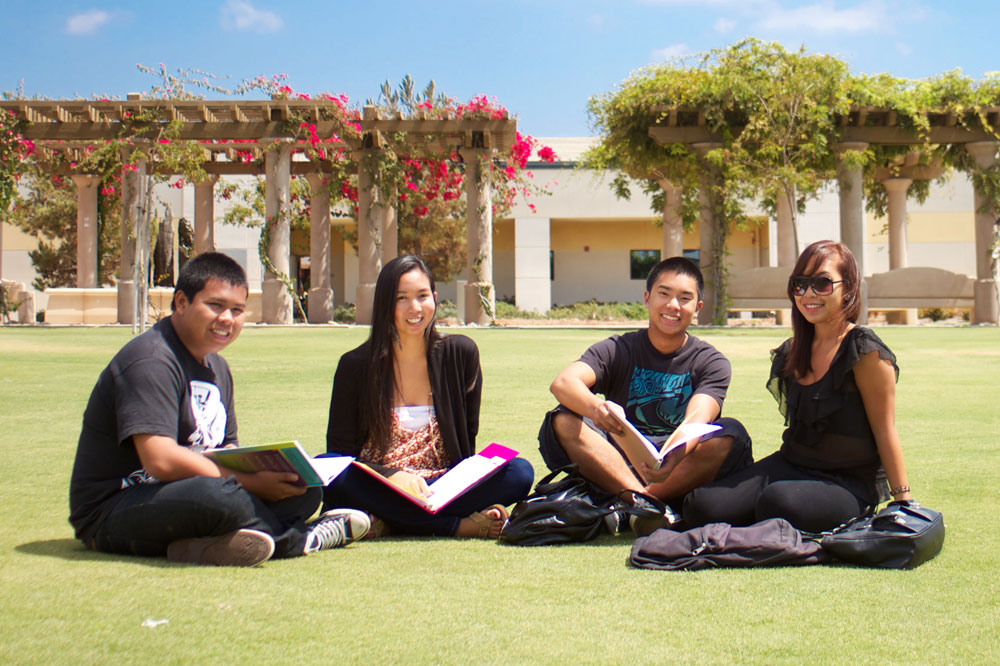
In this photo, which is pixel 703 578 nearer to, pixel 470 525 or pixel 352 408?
pixel 470 525

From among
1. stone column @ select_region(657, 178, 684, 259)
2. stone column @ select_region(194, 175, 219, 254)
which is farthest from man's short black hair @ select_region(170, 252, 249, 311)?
stone column @ select_region(194, 175, 219, 254)

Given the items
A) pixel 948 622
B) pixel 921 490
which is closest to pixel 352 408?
pixel 948 622

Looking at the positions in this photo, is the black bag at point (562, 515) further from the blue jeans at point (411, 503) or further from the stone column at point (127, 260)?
the stone column at point (127, 260)

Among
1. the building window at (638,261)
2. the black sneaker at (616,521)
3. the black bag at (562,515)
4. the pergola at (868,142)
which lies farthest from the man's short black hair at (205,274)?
the building window at (638,261)

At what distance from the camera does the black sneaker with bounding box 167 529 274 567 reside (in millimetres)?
3494

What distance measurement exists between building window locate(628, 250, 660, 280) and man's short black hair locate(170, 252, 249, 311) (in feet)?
116

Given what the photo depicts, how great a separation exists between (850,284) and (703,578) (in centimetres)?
131

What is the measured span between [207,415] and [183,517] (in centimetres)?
43

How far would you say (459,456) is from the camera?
4.35m

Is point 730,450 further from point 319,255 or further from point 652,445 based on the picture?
point 319,255

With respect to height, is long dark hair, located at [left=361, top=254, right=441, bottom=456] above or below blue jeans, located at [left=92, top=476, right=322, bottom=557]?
above

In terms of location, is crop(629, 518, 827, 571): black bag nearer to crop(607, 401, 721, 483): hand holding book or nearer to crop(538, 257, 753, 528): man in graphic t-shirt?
crop(607, 401, 721, 483): hand holding book

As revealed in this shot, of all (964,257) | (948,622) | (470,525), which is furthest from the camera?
(964,257)

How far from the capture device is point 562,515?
4.05m
